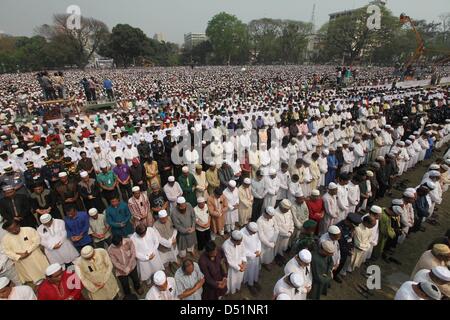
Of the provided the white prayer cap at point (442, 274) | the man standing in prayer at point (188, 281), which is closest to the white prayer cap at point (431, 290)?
the white prayer cap at point (442, 274)

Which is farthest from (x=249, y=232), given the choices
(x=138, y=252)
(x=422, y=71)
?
(x=422, y=71)

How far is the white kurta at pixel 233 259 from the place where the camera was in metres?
3.62

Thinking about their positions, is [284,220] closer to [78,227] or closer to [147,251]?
[147,251]

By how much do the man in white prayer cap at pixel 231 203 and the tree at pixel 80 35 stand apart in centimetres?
4963

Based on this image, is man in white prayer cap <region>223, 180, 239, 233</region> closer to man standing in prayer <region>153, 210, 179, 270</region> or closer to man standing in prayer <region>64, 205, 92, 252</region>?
man standing in prayer <region>153, 210, 179, 270</region>

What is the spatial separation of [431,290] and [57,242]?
5.02 metres

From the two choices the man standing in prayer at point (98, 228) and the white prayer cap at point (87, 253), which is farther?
the man standing in prayer at point (98, 228)

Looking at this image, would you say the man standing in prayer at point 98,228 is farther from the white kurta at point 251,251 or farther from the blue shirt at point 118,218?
the white kurta at point 251,251

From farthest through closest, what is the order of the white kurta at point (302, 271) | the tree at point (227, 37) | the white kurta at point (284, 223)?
the tree at point (227, 37)
the white kurta at point (284, 223)
the white kurta at point (302, 271)

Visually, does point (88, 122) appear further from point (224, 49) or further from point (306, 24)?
point (306, 24)

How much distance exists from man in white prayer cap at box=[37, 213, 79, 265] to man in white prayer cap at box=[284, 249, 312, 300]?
345cm

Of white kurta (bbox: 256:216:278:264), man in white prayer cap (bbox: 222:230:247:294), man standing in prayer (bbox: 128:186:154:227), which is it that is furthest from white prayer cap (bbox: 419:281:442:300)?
man standing in prayer (bbox: 128:186:154:227)

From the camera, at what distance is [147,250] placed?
3.72 meters

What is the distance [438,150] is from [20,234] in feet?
42.4
